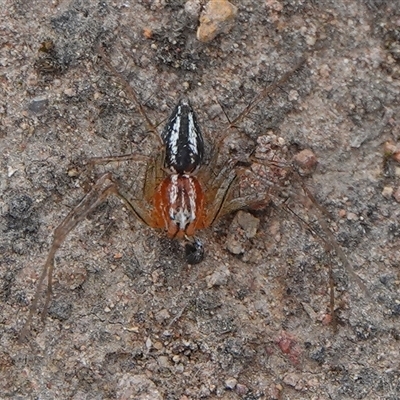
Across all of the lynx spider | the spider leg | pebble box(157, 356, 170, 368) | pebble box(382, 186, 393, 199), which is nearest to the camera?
the spider leg

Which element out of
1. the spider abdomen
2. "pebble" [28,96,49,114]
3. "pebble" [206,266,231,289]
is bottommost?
A: "pebble" [206,266,231,289]

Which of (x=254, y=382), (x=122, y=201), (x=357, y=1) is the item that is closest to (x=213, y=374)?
(x=254, y=382)

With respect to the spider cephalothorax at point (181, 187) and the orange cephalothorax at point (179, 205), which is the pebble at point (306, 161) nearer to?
the spider cephalothorax at point (181, 187)

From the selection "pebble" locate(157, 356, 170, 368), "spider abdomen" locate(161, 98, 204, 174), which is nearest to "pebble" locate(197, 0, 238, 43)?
"spider abdomen" locate(161, 98, 204, 174)

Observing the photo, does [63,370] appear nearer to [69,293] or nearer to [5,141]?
[69,293]

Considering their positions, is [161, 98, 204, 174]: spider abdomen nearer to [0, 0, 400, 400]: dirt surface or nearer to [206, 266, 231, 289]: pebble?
[0, 0, 400, 400]: dirt surface

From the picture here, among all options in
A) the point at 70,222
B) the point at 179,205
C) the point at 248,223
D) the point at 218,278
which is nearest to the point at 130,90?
the point at 179,205

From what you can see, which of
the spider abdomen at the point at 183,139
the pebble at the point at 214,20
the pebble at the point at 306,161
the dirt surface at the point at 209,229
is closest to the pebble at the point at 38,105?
the dirt surface at the point at 209,229

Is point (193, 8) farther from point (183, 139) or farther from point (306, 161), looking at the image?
Result: point (306, 161)
